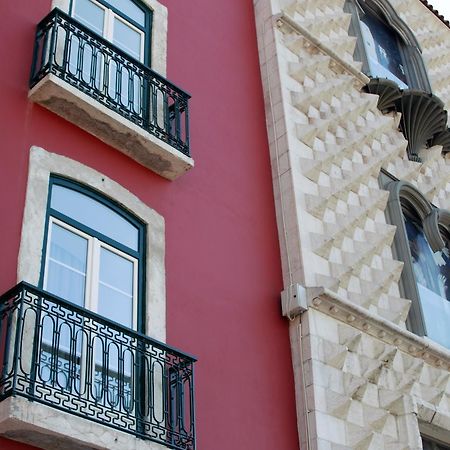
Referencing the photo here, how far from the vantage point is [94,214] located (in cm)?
883

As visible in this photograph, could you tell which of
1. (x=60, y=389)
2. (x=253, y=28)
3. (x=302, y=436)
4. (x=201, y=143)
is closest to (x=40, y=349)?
(x=60, y=389)

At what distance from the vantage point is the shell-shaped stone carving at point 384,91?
1427 cm

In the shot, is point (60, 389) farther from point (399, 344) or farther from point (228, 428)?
point (399, 344)

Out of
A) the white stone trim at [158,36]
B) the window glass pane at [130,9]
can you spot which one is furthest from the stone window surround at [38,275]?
the window glass pane at [130,9]

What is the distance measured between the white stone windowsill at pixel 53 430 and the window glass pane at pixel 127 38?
4.90 metres

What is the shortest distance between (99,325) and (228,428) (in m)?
1.74

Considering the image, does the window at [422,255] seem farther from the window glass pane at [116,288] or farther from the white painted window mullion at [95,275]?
the white painted window mullion at [95,275]

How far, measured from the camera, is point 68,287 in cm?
812

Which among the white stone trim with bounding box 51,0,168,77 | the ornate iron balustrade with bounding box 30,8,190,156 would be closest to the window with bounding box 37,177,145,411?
the ornate iron balustrade with bounding box 30,8,190,156

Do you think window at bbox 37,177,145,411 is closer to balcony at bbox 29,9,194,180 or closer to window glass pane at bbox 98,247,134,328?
window glass pane at bbox 98,247,134,328

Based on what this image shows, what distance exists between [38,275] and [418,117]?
28.3 ft

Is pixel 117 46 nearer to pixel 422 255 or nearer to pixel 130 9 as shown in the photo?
pixel 130 9

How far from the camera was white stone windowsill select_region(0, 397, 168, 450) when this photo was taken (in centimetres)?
666

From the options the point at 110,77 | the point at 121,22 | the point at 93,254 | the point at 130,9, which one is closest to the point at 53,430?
the point at 93,254
